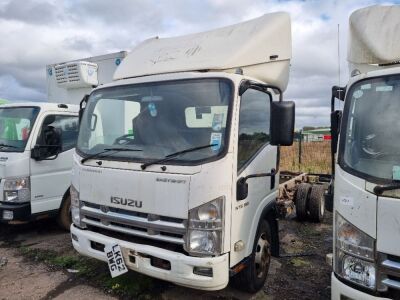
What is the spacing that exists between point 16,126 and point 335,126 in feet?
16.3

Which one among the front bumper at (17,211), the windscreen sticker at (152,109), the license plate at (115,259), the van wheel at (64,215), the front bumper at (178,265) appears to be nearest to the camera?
the front bumper at (178,265)

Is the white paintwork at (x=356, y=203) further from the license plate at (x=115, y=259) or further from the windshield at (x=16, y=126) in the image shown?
the windshield at (x=16, y=126)

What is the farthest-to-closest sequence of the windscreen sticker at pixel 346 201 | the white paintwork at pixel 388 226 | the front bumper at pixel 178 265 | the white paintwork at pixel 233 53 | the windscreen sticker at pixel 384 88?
the white paintwork at pixel 233 53 < the front bumper at pixel 178 265 < the windscreen sticker at pixel 384 88 < the windscreen sticker at pixel 346 201 < the white paintwork at pixel 388 226

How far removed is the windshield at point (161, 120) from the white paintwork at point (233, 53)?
1.03 feet

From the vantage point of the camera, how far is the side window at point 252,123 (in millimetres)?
3562

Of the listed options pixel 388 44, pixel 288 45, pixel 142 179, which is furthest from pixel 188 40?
pixel 388 44

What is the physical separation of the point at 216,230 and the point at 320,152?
498 inches

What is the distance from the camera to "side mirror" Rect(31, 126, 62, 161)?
18.6ft

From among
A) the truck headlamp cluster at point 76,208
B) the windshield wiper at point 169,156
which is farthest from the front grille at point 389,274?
the truck headlamp cluster at point 76,208

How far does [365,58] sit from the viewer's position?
131 inches

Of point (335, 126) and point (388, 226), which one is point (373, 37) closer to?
point (335, 126)

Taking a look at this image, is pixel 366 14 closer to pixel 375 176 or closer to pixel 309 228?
pixel 375 176

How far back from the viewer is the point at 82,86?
709 centimetres

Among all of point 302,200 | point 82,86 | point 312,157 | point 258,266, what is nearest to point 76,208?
point 258,266
